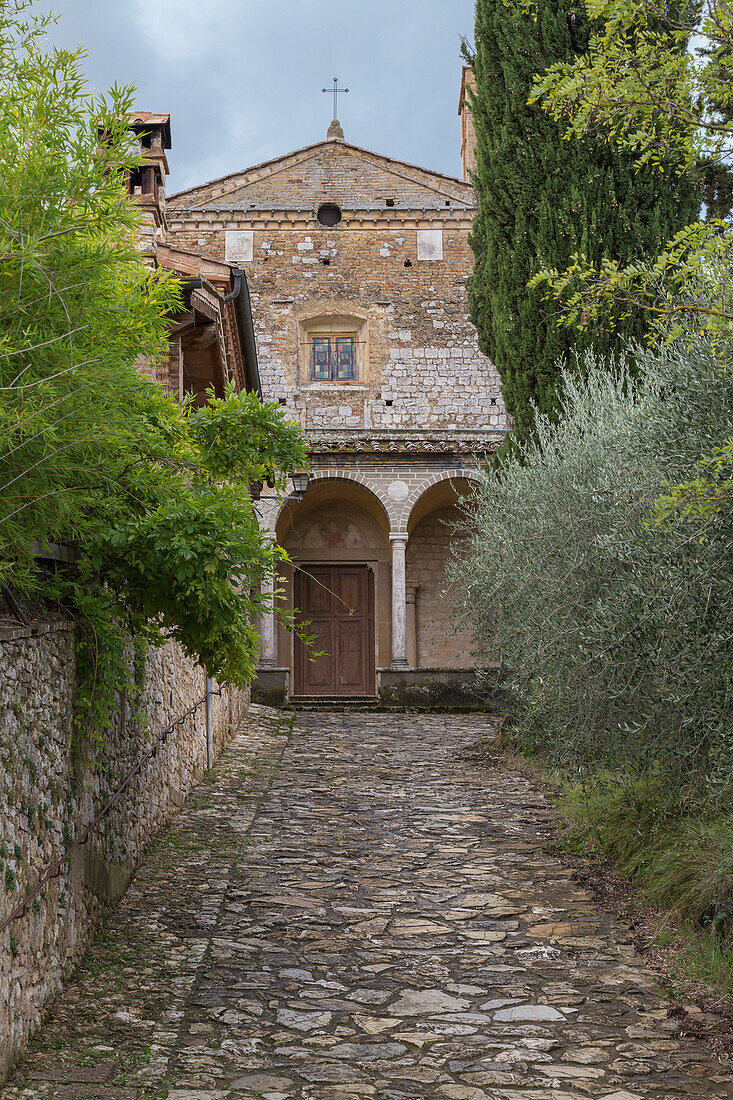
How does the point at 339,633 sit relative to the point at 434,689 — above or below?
above

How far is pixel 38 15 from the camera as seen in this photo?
11.6ft

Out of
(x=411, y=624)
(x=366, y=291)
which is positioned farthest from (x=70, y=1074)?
(x=366, y=291)

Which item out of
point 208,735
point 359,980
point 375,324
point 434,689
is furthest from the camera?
point 375,324

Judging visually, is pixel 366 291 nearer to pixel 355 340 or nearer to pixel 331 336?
pixel 355 340

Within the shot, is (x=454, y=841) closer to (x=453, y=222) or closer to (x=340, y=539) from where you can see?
(x=340, y=539)

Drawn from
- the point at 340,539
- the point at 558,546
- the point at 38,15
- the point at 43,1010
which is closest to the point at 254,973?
the point at 43,1010

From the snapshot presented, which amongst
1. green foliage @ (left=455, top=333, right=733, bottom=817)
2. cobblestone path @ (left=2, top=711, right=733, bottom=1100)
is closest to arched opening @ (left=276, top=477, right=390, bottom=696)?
cobblestone path @ (left=2, top=711, right=733, bottom=1100)

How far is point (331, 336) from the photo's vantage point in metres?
21.0

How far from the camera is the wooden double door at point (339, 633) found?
19906 mm

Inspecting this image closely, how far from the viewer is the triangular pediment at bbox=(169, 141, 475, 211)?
21.0m

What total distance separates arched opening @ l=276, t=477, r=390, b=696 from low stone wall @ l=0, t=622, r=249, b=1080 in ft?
43.5

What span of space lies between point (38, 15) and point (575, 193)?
340 inches

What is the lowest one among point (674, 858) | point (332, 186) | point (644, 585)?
point (674, 858)

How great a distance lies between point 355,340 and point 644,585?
1618 cm
